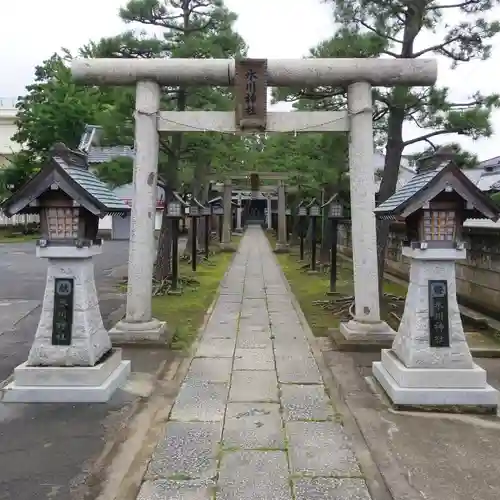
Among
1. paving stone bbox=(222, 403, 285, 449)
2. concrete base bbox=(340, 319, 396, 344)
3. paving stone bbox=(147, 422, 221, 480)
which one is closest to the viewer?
paving stone bbox=(147, 422, 221, 480)

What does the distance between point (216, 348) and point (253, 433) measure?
9.74 ft

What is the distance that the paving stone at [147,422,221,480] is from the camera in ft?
12.2

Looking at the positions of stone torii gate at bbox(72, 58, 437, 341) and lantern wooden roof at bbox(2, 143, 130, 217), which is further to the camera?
stone torii gate at bbox(72, 58, 437, 341)

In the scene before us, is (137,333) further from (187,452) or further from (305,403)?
(187,452)

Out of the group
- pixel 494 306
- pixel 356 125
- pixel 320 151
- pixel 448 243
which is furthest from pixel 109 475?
pixel 320 151

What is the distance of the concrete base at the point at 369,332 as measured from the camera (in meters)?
7.24

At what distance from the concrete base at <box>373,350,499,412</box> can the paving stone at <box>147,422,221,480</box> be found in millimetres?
1914

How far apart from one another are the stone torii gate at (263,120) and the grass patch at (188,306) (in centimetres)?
67

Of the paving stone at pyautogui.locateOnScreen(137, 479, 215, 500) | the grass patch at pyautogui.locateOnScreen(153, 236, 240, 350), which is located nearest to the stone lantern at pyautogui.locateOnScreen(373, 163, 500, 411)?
the paving stone at pyautogui.locateOnScreen(137, 479, 215, 500)

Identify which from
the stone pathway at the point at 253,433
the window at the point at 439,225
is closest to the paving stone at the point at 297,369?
the stone pathway at the point at 253,433

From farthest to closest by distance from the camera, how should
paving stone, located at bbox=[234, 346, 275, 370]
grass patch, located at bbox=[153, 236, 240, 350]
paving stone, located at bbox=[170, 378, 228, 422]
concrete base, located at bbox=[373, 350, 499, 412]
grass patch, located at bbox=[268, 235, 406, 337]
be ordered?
grass patch, located at bbox=[268, 235, 406, 337] → grass patch, located at bbox=[153, 236, 240, 350] → paving stone, located at bbox=[234, 346, 275, 370] → concrete base, located at bbox=[373, 350, 499, 412] → paving stone, located at bbox=[170, 378, 228, 422]

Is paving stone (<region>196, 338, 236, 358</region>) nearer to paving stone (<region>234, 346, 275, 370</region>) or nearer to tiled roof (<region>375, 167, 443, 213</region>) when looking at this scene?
paving stone (<region>234, 346, 275, 370</region>)

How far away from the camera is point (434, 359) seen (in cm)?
515

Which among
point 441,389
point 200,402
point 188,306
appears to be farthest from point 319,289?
point 200,402
